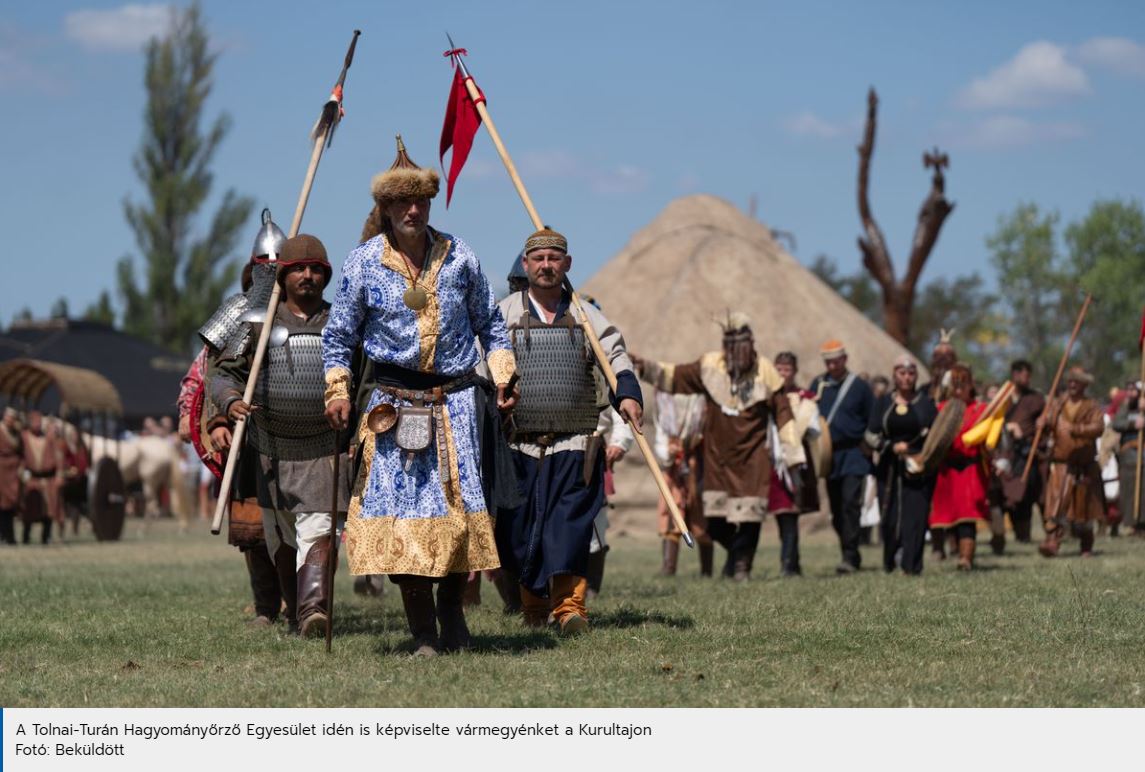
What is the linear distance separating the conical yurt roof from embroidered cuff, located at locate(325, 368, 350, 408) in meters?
17.4

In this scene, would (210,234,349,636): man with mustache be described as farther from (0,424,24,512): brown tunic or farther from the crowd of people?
(0,424,24,512): brown tunic

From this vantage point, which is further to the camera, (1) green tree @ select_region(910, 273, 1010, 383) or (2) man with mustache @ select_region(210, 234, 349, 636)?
(1) green tree @ select_region(910, 273, 1010, 383)

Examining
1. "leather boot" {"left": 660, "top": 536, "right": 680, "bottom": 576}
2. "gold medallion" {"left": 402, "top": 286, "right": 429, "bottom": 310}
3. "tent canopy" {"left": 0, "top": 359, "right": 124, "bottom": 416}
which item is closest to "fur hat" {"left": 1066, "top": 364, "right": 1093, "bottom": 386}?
"leather boot" {"left": 660, "top": 536, "right": 680, "bottom": 576}

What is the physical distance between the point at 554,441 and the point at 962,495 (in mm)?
5679

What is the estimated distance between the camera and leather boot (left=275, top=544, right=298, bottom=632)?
908 cm

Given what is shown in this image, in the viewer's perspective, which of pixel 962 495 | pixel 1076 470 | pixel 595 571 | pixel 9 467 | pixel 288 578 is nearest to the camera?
pixel 288 578

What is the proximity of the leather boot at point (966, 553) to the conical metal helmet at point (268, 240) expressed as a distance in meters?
6.55

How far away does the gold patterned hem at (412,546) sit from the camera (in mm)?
7473

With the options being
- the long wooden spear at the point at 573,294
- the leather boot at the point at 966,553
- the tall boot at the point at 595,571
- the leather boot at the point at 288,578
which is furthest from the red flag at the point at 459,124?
the leather boot at the point at 966,553

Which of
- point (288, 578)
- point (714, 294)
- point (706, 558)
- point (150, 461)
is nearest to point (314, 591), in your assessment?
point (288, 578)

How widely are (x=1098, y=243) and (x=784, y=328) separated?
39.9 meters

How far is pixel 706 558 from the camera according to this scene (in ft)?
46.6

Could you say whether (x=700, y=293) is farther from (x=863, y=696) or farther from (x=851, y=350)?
(x=863, y=696)

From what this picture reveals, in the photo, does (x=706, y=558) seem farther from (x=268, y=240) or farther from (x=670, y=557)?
(x=268, y=240)
